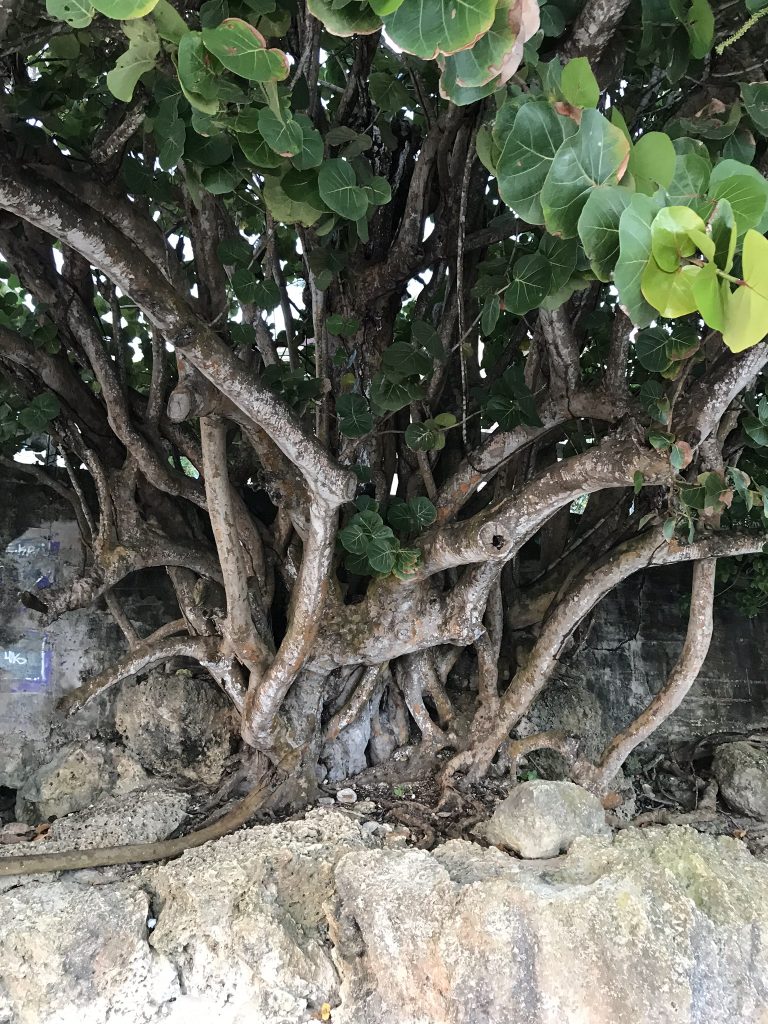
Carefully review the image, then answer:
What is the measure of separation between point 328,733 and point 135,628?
1427mm

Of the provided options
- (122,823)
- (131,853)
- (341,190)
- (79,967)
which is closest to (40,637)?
(122,823)

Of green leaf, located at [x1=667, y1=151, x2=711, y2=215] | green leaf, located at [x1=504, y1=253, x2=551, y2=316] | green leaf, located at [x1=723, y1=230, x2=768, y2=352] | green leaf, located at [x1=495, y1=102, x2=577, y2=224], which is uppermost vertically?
green leaf, located at [x1=504, y1=253, x2=551, y2=316]

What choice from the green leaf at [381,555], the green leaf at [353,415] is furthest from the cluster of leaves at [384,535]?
the green leaf at [353,415]

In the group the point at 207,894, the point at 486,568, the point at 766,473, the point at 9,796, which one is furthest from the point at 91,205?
the point at 766,473

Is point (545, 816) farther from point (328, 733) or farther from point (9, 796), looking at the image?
point (9, 796)

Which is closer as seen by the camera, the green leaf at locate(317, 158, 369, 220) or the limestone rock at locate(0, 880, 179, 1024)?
the green leaf at locate(317, 158, 369, 220)

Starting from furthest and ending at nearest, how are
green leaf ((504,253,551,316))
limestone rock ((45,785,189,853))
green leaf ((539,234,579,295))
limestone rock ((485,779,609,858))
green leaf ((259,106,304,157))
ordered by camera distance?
limestone rock ((45,785,189,853)) → limestone rock ((485,779,609,858)) → green leaf ((504,253,551,316)) → green leaf ((539,234,579,295)) → green leaf ((259,106,304,157))

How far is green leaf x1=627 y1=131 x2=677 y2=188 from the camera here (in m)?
1.51

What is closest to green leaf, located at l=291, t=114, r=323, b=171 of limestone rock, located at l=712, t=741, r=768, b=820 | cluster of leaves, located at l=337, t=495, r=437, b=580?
cluster of leaves, located at l=337, t=495, r=437, b=580

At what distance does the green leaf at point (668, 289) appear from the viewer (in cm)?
136

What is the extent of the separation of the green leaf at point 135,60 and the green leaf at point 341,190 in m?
0.70

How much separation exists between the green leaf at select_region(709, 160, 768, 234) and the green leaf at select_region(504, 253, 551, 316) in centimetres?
107

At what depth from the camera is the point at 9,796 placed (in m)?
4.30

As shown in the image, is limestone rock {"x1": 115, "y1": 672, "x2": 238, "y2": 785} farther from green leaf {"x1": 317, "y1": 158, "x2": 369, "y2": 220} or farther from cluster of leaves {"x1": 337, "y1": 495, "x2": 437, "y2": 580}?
green leaf {"x1": 317, "y1": 158, "x2": 369, "y2": 220}
